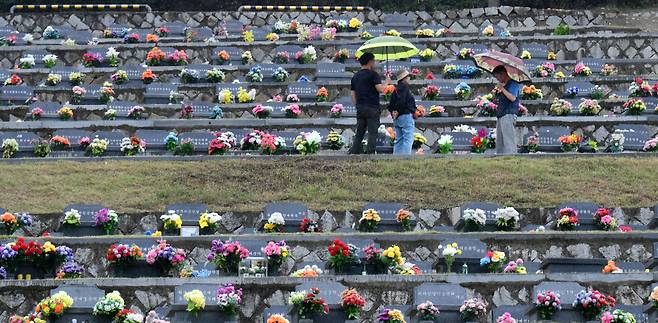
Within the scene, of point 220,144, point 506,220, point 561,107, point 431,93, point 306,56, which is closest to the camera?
point 506,220

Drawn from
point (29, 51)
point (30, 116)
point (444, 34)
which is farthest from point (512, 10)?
point (30, 116)

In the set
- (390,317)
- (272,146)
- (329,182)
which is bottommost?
(390,317)

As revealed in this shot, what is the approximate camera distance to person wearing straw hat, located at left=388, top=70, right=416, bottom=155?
42.9m

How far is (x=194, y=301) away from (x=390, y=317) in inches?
116

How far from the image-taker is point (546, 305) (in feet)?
104

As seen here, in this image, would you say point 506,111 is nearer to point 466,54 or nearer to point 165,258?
point 165,258

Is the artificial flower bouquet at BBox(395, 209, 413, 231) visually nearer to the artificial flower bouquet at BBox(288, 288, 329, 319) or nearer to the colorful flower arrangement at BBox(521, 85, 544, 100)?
the artificial flower bouquet at BBox(288, 288, 329, 319)

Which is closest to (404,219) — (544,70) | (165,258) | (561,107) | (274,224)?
(274,224)

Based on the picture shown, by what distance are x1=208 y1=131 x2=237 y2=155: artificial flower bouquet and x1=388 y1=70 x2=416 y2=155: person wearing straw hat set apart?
3451mm

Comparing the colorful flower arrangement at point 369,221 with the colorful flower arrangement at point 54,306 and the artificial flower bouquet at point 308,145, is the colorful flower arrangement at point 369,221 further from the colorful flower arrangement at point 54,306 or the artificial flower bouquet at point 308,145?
the colorful flower arrangement at point 54,306

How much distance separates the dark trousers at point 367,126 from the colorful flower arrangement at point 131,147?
453 centimetres

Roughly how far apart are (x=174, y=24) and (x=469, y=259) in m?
30.2

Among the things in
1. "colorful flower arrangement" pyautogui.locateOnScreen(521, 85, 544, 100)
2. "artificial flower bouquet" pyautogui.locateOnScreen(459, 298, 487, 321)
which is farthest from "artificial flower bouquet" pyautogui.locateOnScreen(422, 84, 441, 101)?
"artificial flower bouquet" pyautogui.locateOnScreen(459, 298, 487, 321)

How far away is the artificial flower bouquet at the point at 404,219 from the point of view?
3800cm
